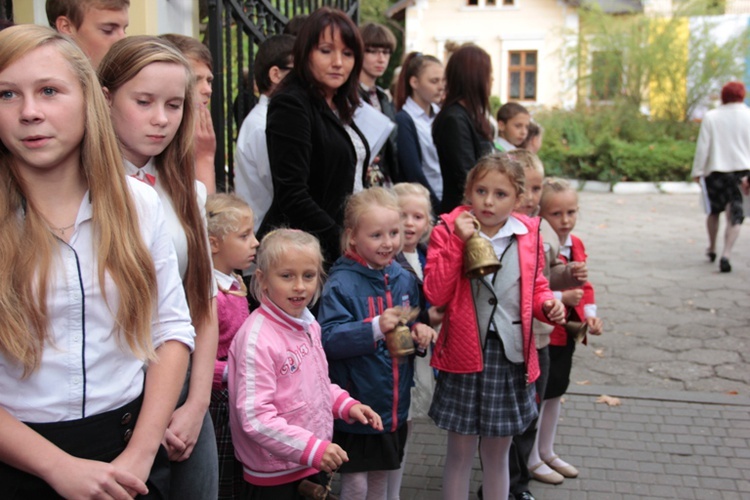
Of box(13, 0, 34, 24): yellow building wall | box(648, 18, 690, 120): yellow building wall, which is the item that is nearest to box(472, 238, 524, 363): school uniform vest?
box(13, 0, 34, 24): yellow building wall

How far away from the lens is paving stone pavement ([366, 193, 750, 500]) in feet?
14.7

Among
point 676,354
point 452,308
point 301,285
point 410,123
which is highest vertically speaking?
point 410,123

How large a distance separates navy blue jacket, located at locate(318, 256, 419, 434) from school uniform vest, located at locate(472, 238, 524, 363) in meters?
0.39

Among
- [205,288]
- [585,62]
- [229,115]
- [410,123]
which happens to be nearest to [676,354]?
[410,123]

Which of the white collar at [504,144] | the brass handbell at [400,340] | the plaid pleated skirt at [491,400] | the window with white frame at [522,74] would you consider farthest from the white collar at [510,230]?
the window with white frame at [522,74]

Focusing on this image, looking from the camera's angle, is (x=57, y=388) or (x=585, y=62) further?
(x=585, y=62)

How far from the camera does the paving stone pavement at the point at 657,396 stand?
4484mm

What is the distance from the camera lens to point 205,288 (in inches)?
100.0

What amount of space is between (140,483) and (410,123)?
3.99 meters

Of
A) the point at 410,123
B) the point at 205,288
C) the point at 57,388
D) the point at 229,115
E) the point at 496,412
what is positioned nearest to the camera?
the point at 57,388

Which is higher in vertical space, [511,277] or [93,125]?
[93,125]

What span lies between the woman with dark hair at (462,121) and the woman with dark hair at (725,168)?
4.94 meters

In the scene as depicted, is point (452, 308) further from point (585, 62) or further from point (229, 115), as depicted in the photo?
point (585, 62)

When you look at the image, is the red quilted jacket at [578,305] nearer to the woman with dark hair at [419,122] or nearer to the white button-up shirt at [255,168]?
the woman with dark hair at [419,122]
